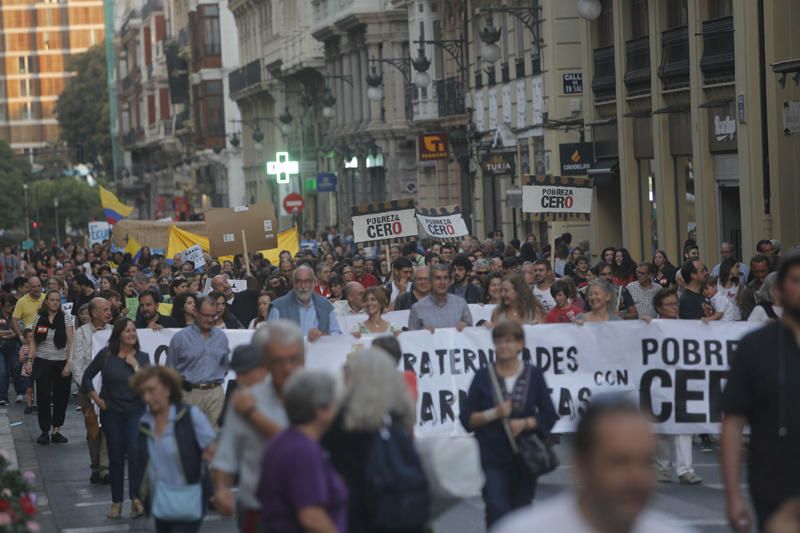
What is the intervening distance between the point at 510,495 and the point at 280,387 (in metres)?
2.71

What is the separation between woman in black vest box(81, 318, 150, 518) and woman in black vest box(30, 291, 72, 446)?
17.5 ft

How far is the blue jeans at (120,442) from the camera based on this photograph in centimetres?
1389

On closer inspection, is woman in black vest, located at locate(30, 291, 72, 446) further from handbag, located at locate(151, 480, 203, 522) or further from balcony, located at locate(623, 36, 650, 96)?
balcony, located at locate(623, 36, 650, 96)

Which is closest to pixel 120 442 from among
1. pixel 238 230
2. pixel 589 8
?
pixel 238 230

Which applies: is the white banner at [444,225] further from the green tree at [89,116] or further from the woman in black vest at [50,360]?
the green tree at [89,116]

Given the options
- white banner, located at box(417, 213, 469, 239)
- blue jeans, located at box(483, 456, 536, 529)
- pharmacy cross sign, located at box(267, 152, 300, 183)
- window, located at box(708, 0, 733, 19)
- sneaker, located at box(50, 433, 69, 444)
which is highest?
window, located at box(708, 0, 733, 19)

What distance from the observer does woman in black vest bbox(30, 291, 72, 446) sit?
19281 mm

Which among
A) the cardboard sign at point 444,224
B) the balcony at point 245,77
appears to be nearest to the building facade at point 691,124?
the cardboard sign at point 444,224

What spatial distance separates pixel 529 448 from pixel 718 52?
1953 cm

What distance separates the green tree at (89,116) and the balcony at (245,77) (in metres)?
57.5

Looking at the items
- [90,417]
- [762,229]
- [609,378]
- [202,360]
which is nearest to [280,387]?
[202,360]

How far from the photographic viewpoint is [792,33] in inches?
1044

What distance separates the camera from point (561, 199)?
82.8 feet

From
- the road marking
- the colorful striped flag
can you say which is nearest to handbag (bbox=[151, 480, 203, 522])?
the road marking
